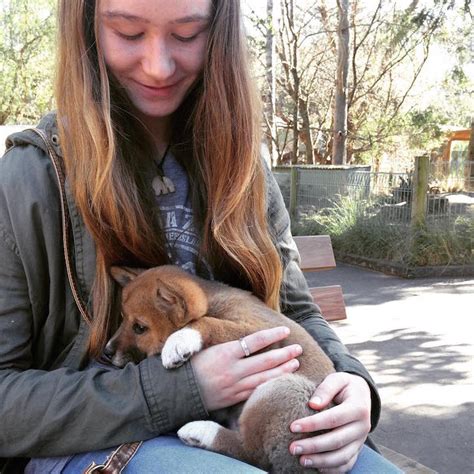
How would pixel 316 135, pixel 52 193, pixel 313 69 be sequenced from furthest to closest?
1. pixel 316 135
2. pixel 313 69
3. pixel 52 193

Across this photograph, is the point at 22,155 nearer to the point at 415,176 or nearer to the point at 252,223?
the point at 252,223

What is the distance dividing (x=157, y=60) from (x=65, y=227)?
0.64 m

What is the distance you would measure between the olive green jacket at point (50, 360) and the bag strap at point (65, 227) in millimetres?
18

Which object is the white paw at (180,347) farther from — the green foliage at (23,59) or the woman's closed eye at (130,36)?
the green foliage at (23,59)

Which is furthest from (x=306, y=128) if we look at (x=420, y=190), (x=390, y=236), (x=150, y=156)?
(x=150, y=156)

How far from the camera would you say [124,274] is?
7.52 feet

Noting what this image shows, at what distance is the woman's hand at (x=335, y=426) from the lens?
72.1 inches

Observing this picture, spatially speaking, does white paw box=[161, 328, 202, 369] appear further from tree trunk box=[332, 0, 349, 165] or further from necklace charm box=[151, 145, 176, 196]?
tree trunk box=[332, 0, 349, 165]

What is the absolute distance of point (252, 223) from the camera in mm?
2410

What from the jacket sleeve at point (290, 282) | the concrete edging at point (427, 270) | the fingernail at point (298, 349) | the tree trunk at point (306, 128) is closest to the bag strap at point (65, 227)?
the fingernail at point (298, 349)

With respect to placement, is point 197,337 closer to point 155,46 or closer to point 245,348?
point 245,348

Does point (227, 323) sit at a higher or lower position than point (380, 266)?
higher

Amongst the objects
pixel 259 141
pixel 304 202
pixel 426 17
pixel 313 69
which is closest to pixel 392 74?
pixel 313 69

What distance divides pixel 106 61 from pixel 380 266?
29.3 ft
